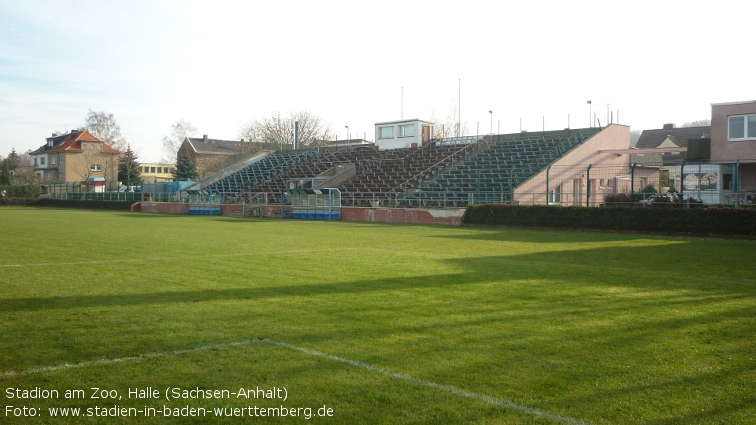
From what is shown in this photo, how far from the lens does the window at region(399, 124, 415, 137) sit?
51.2 metres

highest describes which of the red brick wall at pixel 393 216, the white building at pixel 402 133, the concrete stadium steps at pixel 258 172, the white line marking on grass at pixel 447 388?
the white building at pixel 402 133

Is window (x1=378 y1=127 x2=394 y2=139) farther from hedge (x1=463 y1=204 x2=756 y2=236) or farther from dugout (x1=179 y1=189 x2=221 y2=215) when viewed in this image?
hedge (x1=463 y1=204 x2=756 y2=236)

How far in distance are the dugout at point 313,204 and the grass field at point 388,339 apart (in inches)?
995

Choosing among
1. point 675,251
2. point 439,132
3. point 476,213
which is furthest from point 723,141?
point 439,132

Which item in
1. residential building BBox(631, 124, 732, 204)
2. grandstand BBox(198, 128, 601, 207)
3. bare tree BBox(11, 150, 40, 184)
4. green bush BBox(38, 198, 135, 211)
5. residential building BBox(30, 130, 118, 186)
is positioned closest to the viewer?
residential building BBox(631, 124, 732, 204)

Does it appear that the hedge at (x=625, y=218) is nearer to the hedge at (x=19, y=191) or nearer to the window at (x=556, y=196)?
the window at (x=556, y=196)

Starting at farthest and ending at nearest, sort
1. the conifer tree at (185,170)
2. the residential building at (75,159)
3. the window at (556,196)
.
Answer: the residential building at (75,159), the conifer tree at (185,170), the window at (556,196)

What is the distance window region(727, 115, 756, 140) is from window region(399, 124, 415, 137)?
2468cm

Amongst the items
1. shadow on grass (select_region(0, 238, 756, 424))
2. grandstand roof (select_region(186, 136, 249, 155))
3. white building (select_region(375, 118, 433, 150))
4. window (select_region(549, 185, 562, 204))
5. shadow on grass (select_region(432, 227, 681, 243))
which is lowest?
shadow on grass (select_region(0, 238, 756, 424))

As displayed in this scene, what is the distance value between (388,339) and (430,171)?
3568 centimetres

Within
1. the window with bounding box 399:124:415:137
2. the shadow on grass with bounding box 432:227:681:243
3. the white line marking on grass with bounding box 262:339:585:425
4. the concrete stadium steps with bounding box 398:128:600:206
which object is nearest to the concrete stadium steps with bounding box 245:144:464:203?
the concrete stadium steps with bounding box 398:128:600:206

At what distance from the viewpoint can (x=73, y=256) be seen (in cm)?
1494

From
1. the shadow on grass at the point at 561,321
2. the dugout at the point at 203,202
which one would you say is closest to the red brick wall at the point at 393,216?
the dugout at the point at 203,202

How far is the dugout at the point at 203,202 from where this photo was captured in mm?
48406
